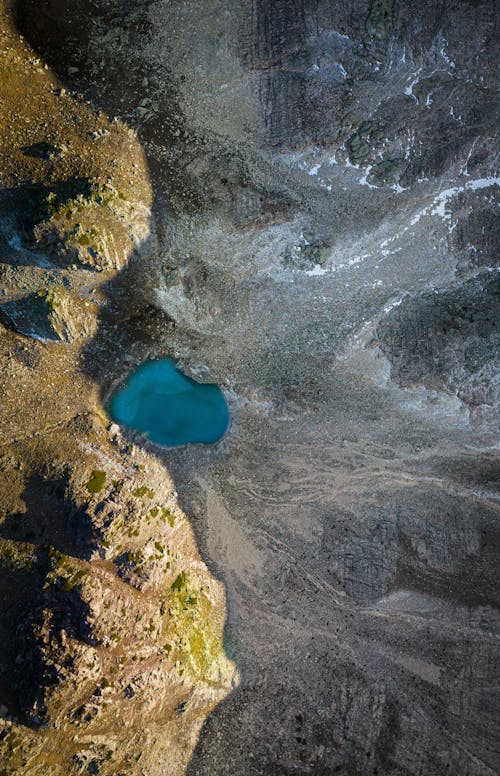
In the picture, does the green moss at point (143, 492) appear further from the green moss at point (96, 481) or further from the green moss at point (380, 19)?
the green moss at point (380, 19)

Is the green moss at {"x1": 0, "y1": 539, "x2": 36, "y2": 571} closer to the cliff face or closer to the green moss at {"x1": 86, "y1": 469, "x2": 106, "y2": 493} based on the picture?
the cliff face

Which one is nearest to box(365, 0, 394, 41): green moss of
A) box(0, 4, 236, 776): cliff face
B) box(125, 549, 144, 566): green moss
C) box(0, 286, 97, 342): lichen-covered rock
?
box(0, 4, 236, 776): cliff face

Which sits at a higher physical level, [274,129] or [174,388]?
[274,129]

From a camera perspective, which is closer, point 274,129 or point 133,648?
point 133,648

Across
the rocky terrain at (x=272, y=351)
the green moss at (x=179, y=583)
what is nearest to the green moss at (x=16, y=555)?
the rocky terrain at (x=272, y=351)

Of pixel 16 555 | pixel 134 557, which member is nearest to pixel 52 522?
pixel 16 555

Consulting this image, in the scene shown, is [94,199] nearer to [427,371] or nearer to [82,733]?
[427,371]

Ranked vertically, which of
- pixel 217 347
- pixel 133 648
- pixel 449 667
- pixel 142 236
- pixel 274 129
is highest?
pixel 274 129

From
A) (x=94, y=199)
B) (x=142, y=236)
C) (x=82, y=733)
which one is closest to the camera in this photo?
(x=82, y=733)

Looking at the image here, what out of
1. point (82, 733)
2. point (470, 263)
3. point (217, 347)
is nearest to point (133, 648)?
point (82, 733)
